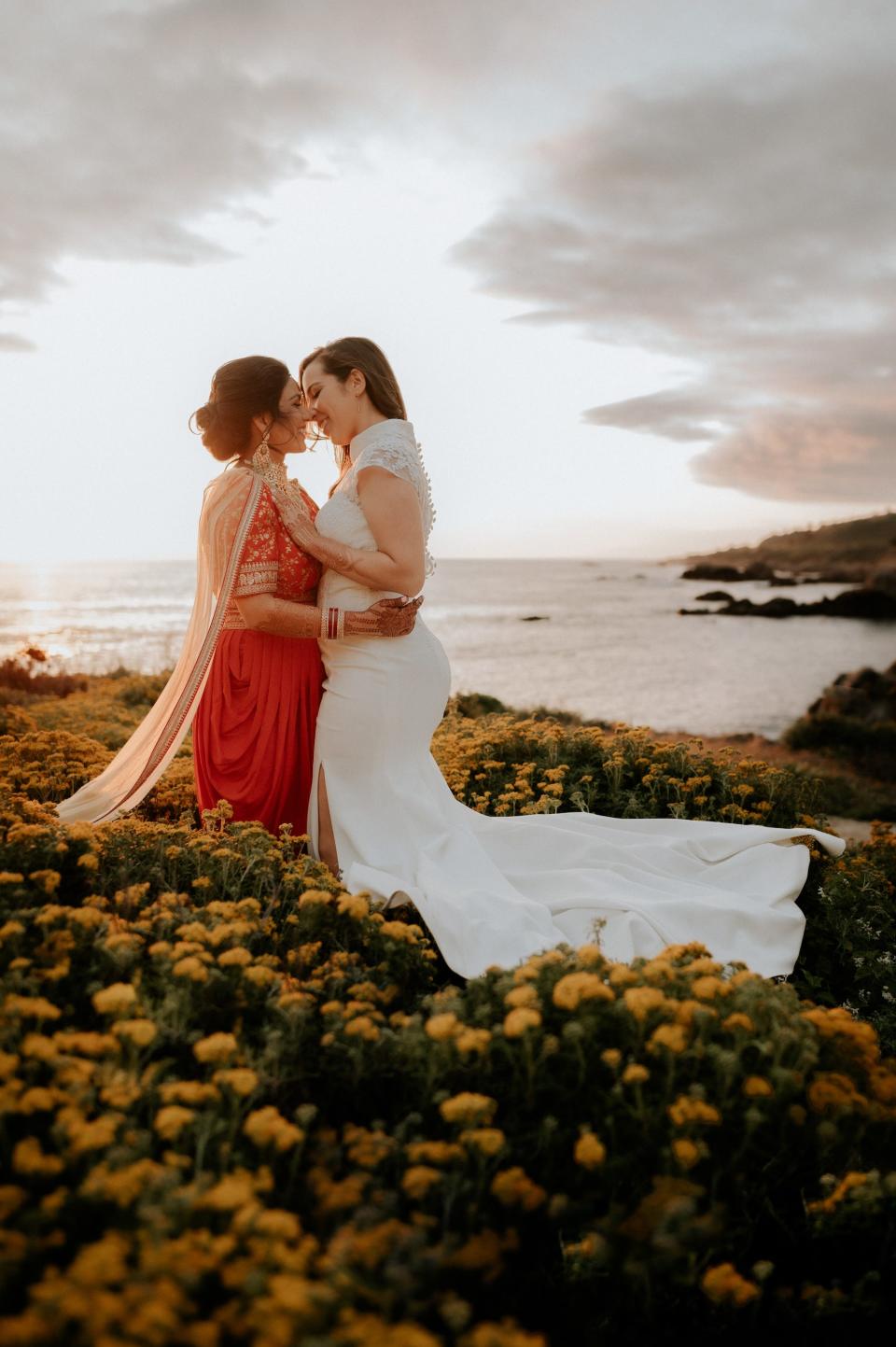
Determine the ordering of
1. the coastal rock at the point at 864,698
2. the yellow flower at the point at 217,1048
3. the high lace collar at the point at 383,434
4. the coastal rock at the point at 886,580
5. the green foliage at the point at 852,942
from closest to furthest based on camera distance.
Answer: the yellow flower at the point at 217,1048 → the green foliage at the point at 852,942 → the high lace collar at the point at 383,434 → the coastal rock at the point at 864,698 → the coastal rock at the point at 886,580

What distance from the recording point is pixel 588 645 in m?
40.1

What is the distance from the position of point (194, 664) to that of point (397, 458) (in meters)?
1.48

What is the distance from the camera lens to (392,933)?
324cm

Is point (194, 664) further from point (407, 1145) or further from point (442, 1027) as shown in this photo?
point (407, 1145)

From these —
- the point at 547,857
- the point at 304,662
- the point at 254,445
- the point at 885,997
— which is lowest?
the point at 885,997

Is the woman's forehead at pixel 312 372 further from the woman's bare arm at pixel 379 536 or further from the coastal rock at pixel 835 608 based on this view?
the coastal rock at pixel 835 608

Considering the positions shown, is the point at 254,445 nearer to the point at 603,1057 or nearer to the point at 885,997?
the point at 603,1057

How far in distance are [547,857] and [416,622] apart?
1.40 metres

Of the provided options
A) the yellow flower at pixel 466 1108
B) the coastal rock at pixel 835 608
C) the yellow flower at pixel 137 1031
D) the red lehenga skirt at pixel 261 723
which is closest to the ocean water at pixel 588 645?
the coastal rock at pixel 835 608

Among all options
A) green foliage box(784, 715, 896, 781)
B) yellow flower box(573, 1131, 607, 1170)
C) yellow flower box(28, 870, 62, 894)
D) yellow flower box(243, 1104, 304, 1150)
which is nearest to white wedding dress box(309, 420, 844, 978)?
yellow flower box(28, 870, 62, 894)

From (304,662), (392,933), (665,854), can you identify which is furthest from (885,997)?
(304,662)

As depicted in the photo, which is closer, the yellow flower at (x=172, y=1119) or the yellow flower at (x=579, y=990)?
the yellow flower at (x=172, y=1119)

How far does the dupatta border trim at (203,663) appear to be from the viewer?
4.52m

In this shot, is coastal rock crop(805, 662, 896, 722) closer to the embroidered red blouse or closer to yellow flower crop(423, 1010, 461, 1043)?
the embroidered red blouse
